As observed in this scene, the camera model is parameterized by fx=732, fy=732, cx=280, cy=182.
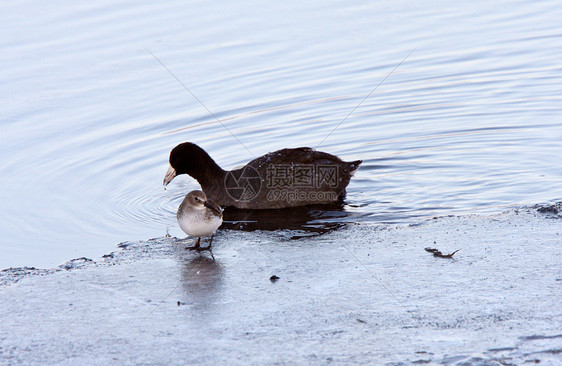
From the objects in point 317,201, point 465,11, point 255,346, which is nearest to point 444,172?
point 317,201

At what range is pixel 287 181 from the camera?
28.6ft

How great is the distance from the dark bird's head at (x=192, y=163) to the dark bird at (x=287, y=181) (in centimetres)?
28

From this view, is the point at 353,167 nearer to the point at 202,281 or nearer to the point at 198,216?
the point at 198,216

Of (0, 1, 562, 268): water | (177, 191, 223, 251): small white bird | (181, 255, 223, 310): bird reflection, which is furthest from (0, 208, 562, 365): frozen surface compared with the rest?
(0, 1, 562, 268): water

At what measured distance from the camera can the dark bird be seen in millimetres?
8703

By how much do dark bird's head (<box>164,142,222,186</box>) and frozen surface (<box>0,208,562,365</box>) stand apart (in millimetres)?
1965

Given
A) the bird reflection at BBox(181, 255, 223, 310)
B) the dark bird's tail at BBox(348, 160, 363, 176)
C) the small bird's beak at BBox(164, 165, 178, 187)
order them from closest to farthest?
1. the bird reflection at BBox(181, 255, 223, 310)
2. the dark bird's tail at BBox(348, 160, 363, 176)
3. the small bird's beak at BBox(164, 165, 178, 187)

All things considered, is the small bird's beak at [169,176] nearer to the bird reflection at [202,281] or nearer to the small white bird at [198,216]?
the small white bird at [198,216]

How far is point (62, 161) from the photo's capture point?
10656 mm

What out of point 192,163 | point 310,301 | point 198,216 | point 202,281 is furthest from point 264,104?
point 310,301

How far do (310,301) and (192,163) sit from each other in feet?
13.3

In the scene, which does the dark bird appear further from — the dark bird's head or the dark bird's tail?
the dark bird's head

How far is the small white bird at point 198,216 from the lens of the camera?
22.8 feet

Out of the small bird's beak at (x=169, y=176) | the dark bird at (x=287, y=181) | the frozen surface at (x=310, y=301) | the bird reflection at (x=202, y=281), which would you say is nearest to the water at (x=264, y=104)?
the small bird's beak at (x=169, y=176)
